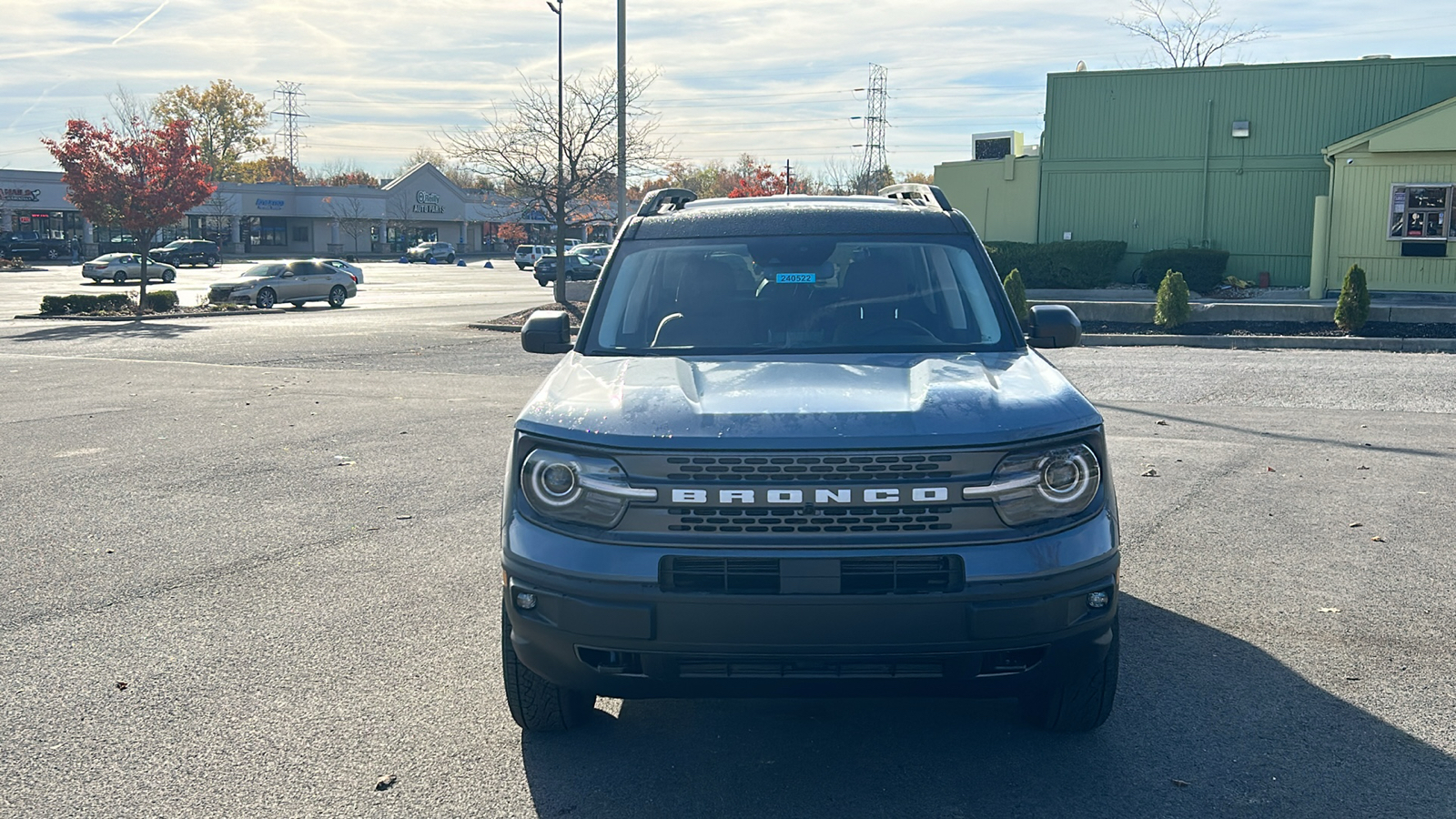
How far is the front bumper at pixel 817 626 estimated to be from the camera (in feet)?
11.5

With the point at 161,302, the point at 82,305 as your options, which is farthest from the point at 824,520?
the point at 161,302

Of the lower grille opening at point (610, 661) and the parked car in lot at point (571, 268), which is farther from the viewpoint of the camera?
the parked car in lot at point (571, 268)

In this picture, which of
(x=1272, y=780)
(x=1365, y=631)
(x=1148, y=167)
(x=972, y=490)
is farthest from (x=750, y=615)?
(x=1148, y=167)

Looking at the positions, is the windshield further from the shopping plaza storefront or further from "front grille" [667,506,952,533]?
the shopping plaza storefront

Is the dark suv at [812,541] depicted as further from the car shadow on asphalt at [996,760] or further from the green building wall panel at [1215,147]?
the green building wall panel at [1215,147]

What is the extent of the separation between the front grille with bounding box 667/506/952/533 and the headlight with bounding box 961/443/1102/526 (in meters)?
0.14

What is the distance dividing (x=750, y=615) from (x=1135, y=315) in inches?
853

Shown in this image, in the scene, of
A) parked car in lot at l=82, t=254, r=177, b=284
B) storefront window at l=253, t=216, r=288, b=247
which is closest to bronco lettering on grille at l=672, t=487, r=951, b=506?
parked car in lot at l=82, t=254, r=177, b=284

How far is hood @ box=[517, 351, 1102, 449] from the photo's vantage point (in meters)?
3.63

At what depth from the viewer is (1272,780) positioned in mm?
3922

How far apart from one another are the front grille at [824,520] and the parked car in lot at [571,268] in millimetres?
42804

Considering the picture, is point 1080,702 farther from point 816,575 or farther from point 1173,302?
point 1173,302

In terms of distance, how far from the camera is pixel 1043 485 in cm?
370

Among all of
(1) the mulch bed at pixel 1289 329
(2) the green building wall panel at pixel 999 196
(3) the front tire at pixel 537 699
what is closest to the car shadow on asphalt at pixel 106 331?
(1) the mulch bed at pixel 1289 329
